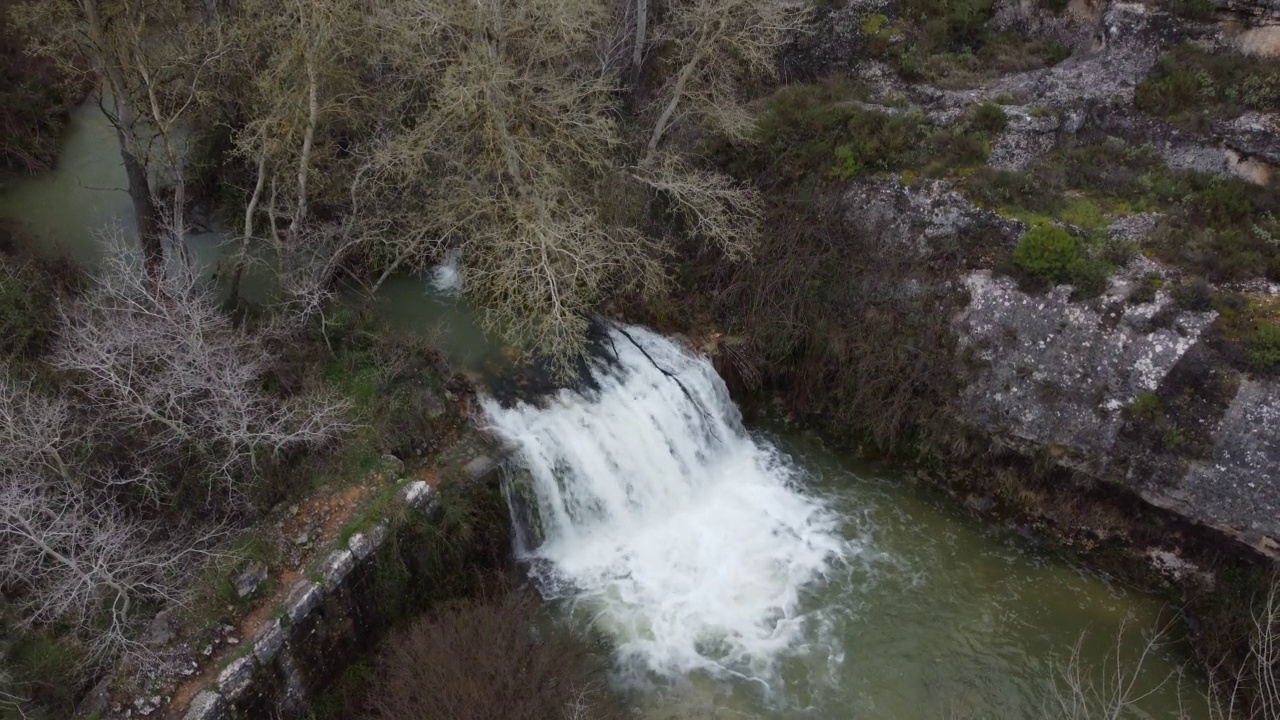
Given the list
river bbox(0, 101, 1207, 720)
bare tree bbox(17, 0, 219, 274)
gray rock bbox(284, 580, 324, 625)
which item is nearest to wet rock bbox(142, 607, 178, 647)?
gray rock bbox(284, 580, 324, 625)

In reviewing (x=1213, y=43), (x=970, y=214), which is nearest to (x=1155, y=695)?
(x=970, y=214)

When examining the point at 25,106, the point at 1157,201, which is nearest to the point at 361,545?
the point at 25,106

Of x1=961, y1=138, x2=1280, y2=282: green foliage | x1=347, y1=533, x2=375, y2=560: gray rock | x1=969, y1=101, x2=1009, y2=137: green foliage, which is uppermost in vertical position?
x1=969, y1=101, x2=1009, y2=137: green foliage

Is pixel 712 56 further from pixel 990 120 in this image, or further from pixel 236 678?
pixel 236 678

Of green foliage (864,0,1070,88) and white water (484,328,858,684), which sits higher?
green foliage (864,0,1070,88)

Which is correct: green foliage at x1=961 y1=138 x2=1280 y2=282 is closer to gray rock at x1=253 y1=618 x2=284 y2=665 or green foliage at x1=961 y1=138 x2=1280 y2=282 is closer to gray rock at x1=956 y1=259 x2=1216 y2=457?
gray rock at x1=956 y1=259 x2=1216 y2=457

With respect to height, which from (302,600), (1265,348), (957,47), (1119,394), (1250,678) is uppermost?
(957,47)
